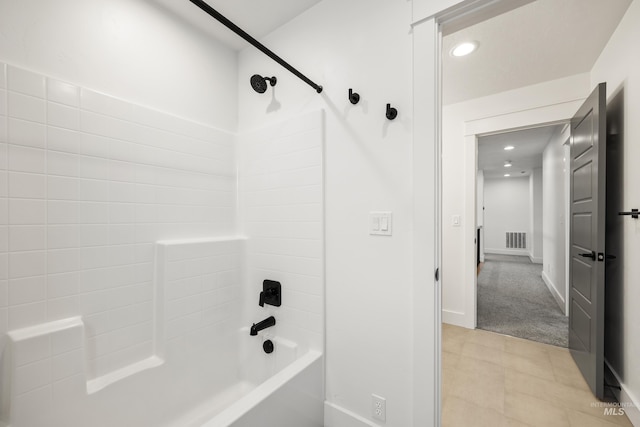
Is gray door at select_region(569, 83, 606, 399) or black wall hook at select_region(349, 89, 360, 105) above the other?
black wall hook at select_region(349, 89, 360, 105)

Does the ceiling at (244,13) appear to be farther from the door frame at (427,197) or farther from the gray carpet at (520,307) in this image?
the gray carpet at (520,307)

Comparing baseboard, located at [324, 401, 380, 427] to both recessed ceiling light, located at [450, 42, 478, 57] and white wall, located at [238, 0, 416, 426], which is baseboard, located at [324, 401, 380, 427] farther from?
recessed ceiling light, located at [450, 42, 478, 57]

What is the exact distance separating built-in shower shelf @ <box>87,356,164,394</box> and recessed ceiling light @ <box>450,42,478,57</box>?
2943 millimetres

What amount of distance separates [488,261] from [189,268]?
24.8 ft

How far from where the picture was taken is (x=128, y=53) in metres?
1.40

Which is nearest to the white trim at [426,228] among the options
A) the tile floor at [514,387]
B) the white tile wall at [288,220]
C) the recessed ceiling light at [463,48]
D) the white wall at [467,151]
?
the white tile wall at [288,220]

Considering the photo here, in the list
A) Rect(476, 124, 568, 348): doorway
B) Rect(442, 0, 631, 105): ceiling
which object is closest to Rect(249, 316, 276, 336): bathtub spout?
Rect(442, 0, 631, 105): ceiling

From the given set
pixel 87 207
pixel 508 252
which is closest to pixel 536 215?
pixel 508 252

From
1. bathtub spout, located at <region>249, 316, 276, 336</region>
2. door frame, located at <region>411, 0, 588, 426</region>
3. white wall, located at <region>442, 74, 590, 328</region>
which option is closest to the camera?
door frame, located at <region>411, 0, 588, 426</region>

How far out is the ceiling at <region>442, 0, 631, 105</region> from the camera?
5.41 ft

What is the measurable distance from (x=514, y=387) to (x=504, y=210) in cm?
755

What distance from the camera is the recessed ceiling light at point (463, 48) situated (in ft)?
6.54

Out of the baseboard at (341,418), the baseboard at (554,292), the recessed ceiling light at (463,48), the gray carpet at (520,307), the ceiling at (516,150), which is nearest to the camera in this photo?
the baseboard at (341,418)

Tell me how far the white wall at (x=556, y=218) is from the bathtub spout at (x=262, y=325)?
12.1 feet
